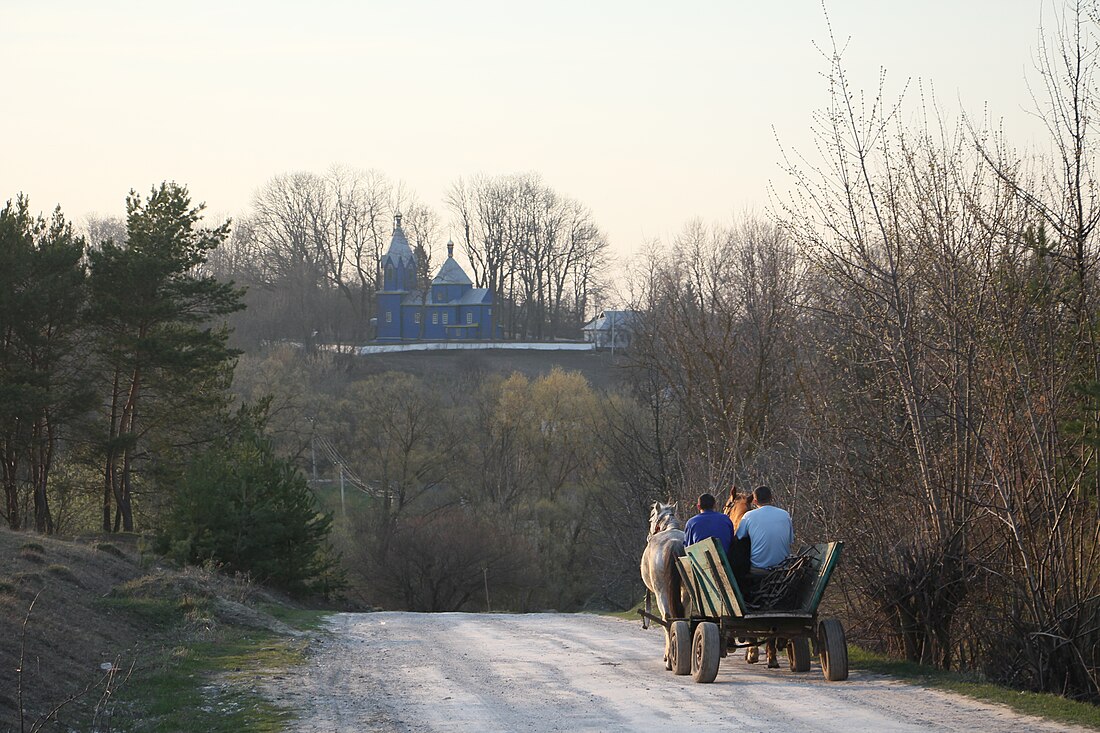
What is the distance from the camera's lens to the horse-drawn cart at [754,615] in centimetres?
1100

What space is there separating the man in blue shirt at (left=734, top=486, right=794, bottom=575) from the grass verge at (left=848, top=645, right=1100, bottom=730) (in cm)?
164

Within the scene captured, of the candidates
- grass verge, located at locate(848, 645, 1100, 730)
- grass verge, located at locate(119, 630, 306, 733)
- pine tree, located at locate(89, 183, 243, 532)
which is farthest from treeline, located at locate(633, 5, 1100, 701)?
pine tree, located at locate(89, 183, 243, 532)

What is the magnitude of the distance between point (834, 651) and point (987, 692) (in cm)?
140

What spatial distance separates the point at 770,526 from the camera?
1189 centimetres

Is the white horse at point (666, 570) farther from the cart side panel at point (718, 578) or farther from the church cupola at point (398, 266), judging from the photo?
the church cupola at point (398, 266)

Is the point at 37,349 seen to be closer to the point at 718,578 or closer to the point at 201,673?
the point at 201,673

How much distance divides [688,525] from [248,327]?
6952cm

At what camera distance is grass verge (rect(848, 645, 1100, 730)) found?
9.27m

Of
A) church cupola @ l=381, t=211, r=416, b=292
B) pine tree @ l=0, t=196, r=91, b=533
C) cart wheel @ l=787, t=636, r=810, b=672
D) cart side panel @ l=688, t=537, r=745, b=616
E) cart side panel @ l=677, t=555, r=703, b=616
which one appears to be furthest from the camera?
church cupola @ l=381, t=211, r=416, b=292

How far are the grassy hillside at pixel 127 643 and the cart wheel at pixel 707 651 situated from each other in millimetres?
3824

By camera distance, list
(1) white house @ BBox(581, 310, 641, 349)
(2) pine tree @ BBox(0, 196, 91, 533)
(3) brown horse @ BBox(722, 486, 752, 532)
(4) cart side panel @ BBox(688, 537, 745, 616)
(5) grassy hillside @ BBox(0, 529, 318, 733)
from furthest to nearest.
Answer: (1) white house @ BBox(581, 310, 641, 349) → (2) pine tree @ BBox(0, 196, 91, 533) → (3) brown horse @ BBox(722, 486, 752, 532) → (4) cart side panel @ BBox(688, 537, 745, 616) → (5) grassy hillside @ BBox(0, 529, 318, 733)

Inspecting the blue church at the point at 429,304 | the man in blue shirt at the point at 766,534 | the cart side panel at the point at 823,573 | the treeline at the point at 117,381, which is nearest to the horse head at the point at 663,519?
the man in blue shirt at the point at 766,534

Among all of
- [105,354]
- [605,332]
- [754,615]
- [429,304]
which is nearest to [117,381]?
[105,354]

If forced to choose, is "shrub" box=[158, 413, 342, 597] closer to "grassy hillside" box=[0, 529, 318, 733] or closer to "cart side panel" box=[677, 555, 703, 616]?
"grassy hillside" box=[0, 529, 318, 733]
